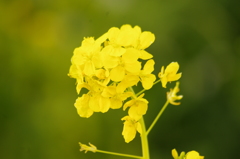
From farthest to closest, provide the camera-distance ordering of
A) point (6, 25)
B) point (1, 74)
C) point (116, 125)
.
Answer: point (6, 25)
point (1, 74)
point (116, 125)

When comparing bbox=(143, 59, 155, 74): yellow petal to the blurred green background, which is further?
the blurred green background

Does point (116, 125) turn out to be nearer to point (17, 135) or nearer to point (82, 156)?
point (82, 156)

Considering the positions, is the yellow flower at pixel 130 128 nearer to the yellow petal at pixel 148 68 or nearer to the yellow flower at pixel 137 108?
the yellow flower at pixel 137 108

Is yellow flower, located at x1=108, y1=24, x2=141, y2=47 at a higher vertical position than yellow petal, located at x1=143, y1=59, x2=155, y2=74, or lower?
higher

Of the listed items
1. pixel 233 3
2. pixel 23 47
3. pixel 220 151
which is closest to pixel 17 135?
pixel 23 47

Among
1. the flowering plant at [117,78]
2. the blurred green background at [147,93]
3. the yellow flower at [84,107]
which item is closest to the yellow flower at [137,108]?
the flowering plant at [117,78]

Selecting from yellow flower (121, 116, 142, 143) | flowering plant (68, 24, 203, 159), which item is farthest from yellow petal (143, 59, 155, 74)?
yellow flower (121, 116, 142, 143)

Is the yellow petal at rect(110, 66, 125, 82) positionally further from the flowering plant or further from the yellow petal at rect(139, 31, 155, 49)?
the yellow petal at rect(139, 31, 155, 49)
